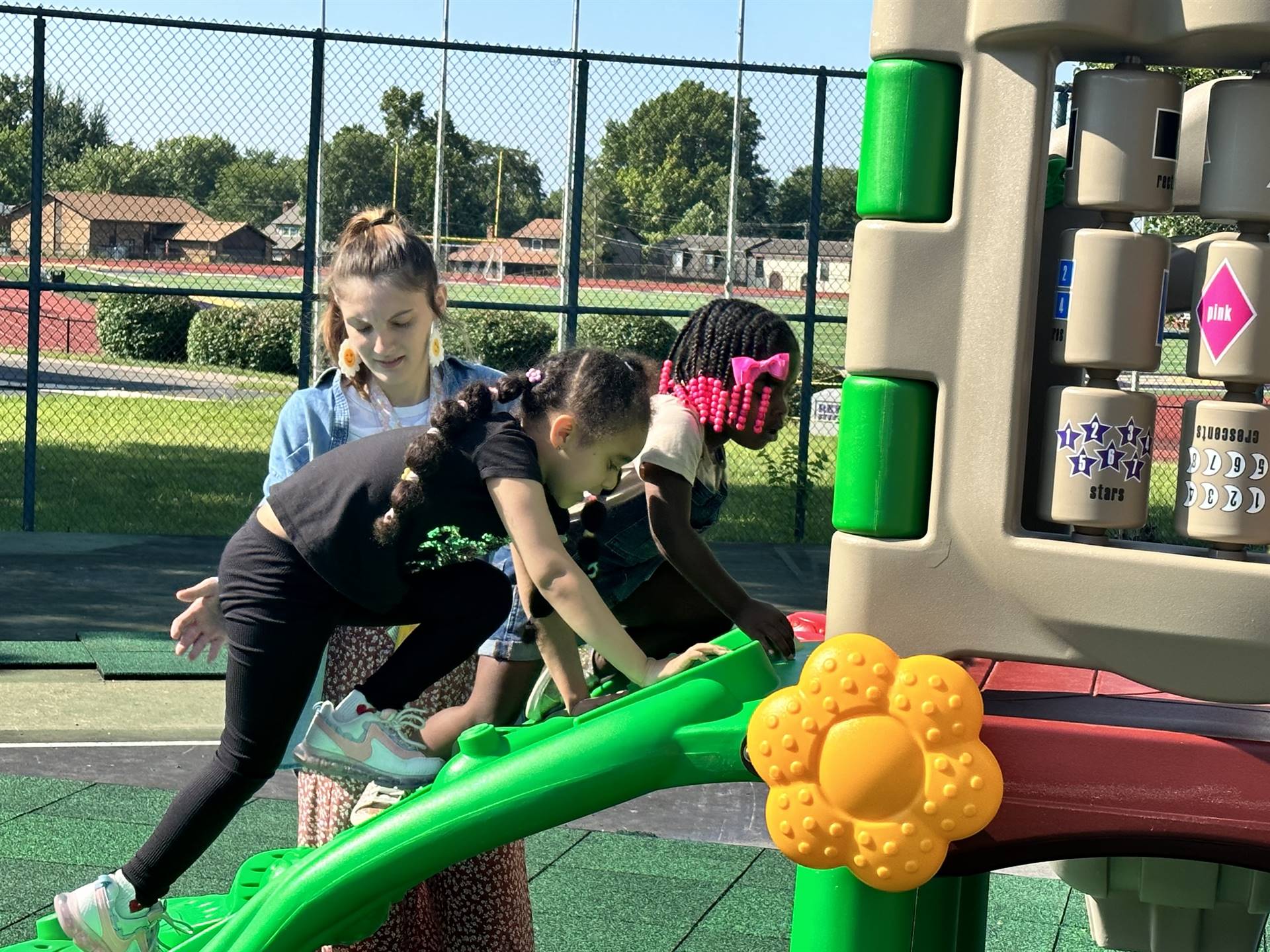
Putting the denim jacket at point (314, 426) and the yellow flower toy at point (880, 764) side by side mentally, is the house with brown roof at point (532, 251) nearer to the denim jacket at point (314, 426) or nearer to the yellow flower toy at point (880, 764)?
the denim jacket at point (314, 426)

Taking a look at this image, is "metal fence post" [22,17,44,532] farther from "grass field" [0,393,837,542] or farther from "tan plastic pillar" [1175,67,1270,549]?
"tan plastic pillar" [1175,67,1270,549]

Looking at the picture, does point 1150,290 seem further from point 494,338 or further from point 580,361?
point 494,338

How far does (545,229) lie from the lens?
Answer: 11977mm

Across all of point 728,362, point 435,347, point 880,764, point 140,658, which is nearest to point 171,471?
point 140,658

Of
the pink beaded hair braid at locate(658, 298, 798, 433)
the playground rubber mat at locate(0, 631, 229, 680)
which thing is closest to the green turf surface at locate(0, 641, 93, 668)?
the playground rubber mat at locate(0, 631, 229, 680)

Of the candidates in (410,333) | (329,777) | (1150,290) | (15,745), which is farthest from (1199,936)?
(15,745)

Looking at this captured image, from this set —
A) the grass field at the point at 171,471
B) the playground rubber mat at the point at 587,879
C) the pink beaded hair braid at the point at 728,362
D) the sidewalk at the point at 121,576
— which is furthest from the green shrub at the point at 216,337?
the pink beaded hair braid at the point at 728,362

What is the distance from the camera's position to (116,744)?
16.6ft

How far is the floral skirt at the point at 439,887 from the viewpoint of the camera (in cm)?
291

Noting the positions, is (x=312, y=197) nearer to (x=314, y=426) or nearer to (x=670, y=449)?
(x=314, y=426)

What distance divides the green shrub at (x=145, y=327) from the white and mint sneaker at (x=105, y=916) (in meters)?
11.7

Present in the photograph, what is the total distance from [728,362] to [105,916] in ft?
4.93

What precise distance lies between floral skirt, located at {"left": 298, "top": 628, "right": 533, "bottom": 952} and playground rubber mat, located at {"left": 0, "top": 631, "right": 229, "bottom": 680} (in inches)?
121

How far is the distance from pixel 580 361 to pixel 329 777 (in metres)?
0.95
